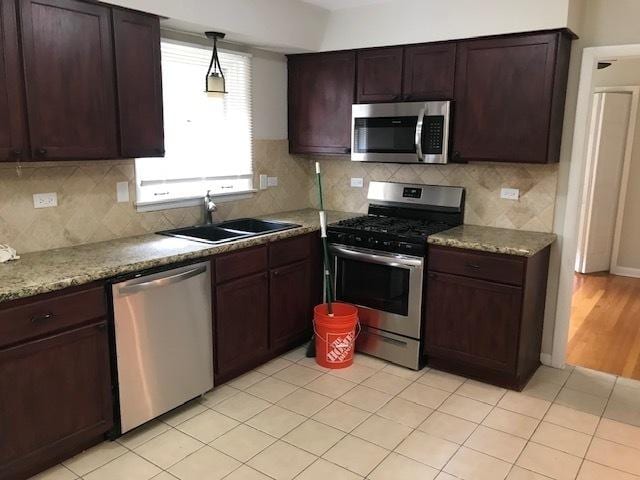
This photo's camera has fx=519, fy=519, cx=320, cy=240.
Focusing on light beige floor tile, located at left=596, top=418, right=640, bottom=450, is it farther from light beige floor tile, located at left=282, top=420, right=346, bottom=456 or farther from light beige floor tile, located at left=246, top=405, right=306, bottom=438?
light beige floor tile, located at left=246, top=405, right=306, bottom=438

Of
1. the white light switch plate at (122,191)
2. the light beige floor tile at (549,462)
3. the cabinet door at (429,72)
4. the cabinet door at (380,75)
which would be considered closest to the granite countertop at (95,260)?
the white light switch plate at (122,191)

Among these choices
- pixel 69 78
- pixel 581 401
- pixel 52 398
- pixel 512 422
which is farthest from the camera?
pixel 581 401

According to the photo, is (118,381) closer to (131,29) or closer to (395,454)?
(395,454)

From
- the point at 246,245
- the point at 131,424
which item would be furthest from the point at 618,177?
the point at 131,424

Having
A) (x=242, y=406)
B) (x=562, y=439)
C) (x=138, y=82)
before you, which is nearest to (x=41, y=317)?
(x=242, y=406)

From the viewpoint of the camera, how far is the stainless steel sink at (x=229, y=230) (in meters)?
3.36

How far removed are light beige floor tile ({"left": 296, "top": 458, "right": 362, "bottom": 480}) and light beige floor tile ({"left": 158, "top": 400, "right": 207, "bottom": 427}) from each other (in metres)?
0.81

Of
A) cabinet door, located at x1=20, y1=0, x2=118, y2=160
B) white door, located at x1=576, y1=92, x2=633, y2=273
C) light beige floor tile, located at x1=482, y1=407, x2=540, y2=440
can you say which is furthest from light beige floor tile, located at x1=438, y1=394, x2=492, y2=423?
white door, located at x1=576, y1=92, x2=633, y2=273

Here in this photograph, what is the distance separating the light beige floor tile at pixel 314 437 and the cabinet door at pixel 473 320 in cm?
102

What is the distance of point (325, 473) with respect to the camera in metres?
2.42

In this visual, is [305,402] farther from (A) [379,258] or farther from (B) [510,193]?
(B) [510,193]

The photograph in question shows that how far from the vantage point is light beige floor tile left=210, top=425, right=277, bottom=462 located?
257cm

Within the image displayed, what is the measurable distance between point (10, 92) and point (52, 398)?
1.39 meters

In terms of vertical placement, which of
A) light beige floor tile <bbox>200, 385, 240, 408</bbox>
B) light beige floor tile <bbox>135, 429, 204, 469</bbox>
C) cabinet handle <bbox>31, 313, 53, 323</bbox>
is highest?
cabinet handle <bbox>31, 313, 53, 323</bbox>
